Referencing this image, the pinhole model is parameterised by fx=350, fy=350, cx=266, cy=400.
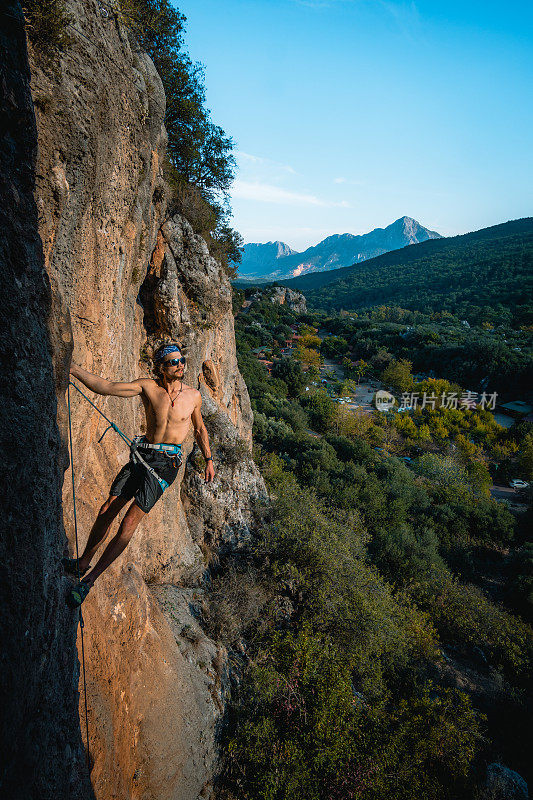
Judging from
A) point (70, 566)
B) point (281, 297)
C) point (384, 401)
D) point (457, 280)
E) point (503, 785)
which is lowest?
point (503, 785)

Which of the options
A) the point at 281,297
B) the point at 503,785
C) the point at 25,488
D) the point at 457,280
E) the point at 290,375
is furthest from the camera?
the point at 457,280

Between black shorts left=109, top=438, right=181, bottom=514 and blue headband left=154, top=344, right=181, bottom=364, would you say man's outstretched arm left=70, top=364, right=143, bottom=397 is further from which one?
black shorts left=109, top=438, right=181, bottom=514

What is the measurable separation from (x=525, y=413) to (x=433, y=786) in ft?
138

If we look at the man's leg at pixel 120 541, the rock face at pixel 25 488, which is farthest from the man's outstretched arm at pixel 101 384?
the man's leg at pixel 120 541

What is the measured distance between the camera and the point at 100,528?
11.7ft

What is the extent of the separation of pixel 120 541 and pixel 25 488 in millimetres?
1709

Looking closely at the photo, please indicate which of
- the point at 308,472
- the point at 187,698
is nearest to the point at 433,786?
the point at 187,698

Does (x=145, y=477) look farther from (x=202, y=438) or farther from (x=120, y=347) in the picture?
(x=120, y=347)

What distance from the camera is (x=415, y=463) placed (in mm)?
28422

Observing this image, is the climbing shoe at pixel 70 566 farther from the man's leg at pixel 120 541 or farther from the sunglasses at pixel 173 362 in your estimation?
the sunglasses at pixel 173 362

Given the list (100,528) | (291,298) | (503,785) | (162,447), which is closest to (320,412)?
(503,785)

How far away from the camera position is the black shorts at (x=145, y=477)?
3727mm

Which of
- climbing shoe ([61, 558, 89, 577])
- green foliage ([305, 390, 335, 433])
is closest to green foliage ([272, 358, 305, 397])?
green foliage ([305, 390, 335, 433])

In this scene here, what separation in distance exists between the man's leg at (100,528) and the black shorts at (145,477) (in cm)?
10
